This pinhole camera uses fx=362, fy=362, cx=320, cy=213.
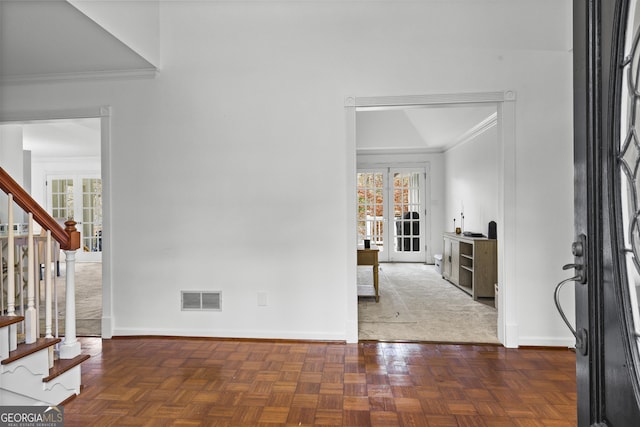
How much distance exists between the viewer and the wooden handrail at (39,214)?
1.99 meters

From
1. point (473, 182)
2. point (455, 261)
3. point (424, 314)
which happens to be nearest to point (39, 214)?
point (424, 314)

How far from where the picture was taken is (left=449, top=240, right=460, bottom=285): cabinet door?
542cm

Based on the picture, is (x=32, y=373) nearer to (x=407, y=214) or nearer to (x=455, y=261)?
(x=455, y=261)

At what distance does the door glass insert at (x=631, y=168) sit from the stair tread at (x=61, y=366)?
8.85 feet

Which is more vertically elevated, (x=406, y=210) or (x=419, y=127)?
(x=419, y=127)

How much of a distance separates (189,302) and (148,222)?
0.83 metres

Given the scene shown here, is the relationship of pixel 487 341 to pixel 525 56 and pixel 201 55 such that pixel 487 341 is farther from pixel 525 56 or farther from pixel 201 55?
pixel 201 55

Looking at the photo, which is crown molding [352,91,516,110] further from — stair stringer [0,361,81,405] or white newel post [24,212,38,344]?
stair stringer [0,361,81,405]

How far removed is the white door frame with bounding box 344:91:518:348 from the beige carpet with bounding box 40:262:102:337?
2.50 metres

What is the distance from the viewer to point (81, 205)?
8.58 m

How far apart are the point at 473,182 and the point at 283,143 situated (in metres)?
3.96

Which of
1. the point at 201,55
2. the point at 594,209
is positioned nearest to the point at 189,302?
the point at 201,55

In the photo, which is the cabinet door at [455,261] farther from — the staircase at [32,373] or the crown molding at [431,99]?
the staircase at [32,373]

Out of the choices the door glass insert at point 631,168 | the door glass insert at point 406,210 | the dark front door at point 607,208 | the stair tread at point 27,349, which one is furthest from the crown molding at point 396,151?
the door glass insert at point 631,168
